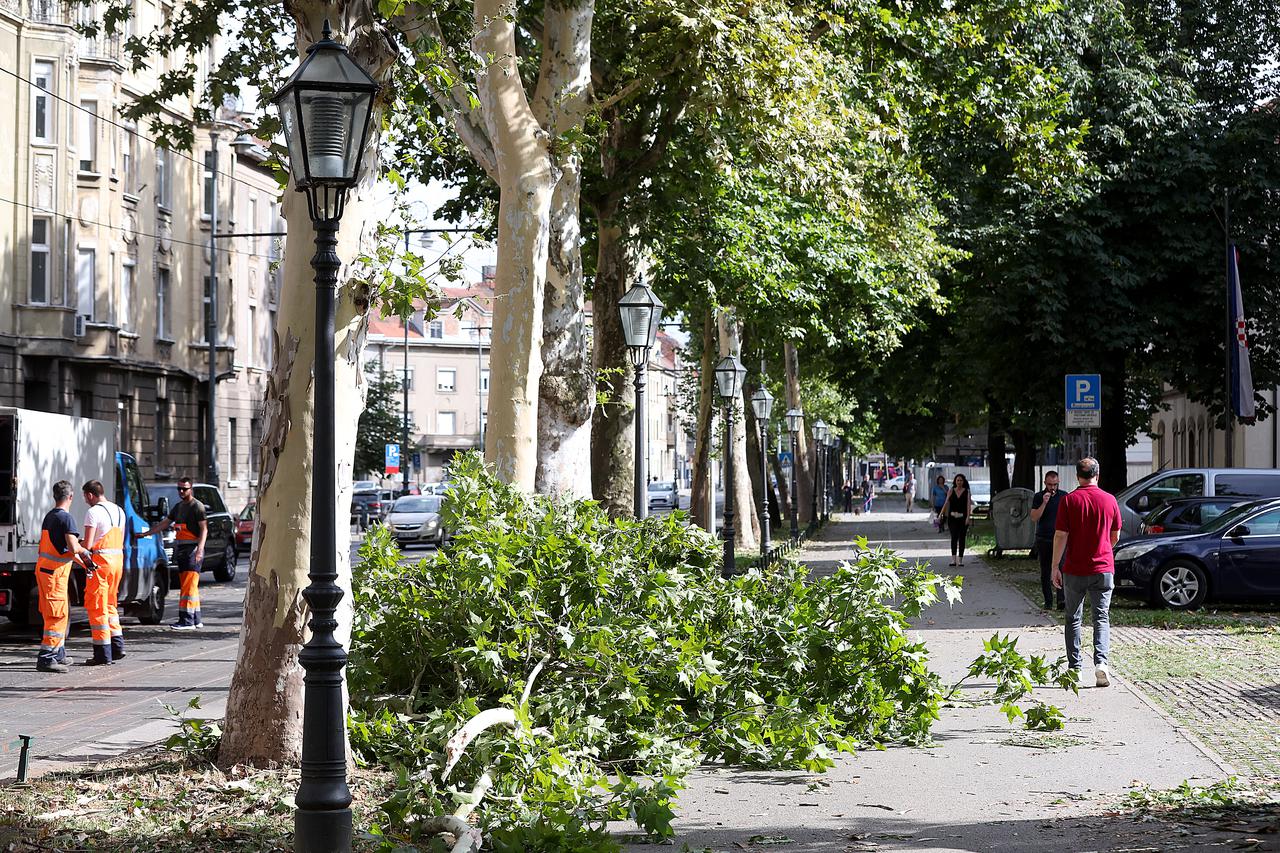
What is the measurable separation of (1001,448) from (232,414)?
81.6 feet

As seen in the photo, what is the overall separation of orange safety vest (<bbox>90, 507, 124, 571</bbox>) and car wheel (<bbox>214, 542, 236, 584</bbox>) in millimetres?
13146

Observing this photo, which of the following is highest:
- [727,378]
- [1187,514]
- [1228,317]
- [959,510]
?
[1228,317]

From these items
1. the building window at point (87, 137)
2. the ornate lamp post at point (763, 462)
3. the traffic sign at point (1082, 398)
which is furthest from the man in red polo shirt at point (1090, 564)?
the building window at point (87, 137)

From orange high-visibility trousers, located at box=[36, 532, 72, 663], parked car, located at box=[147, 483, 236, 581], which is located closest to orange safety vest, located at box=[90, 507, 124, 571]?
orange high-visibility trousers, located at box=[36, 532, 72, 663]

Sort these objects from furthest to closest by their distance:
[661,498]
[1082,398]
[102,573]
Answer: [661,498] → [1082,398] → [102,573]

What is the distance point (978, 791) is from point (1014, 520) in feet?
80.0

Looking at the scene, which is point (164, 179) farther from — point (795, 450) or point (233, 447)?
point (795, 450)

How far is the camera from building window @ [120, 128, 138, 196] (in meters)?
43.9

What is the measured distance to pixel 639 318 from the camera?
18047 mm

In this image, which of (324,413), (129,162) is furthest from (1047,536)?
(129,162)

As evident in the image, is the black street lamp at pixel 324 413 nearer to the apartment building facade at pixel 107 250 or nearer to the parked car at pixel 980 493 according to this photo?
the apartment building facade at pixel 107 250

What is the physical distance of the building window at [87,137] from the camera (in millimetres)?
41688

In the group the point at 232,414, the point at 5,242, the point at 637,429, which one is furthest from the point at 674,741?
the point at 232,414

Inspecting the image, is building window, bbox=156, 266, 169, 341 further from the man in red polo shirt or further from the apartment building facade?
the man in red polo shirt
